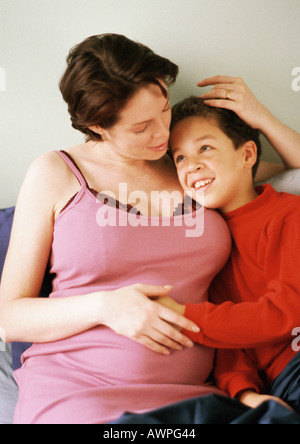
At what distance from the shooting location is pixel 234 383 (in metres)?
1.09

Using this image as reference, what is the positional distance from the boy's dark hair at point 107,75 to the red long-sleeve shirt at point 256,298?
428 mm

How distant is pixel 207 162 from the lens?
1228mm

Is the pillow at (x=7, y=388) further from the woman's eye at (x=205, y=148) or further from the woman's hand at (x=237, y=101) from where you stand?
the woman's hand at (x=237, y=101)

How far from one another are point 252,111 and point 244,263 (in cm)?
45

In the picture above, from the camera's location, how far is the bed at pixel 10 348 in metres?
1.15

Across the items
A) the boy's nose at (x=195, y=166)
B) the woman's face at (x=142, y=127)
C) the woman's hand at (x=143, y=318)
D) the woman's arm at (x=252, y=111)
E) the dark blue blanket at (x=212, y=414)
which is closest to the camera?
the dark blue blanket at (x=212, y=414)

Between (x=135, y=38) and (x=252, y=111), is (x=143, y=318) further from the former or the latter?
(x=135, y=38)

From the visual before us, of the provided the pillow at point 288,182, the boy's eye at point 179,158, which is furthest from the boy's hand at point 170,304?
the pillow at point 288,182

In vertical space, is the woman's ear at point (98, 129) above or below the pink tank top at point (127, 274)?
above

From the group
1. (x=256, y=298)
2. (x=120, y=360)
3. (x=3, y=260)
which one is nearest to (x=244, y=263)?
(x=256, y=298)

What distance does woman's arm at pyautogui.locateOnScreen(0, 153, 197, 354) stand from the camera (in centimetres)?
103

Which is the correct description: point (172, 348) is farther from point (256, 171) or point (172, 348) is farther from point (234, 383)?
point (256, 171)

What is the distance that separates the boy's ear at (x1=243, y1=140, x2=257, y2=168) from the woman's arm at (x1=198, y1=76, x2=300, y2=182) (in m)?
0.07
